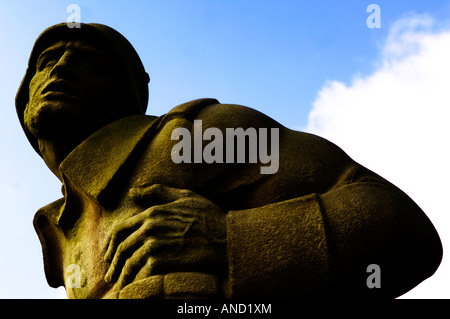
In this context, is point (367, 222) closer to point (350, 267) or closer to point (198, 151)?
point (350, 267)

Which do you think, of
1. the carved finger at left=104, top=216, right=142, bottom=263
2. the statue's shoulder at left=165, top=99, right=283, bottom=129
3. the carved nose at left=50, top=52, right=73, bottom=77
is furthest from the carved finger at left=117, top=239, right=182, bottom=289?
the carved nose at left=50, top=52, right=73, bottom=77

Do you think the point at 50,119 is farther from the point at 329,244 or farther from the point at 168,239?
the point at 329,244

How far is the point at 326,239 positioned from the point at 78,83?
2004 millimetres

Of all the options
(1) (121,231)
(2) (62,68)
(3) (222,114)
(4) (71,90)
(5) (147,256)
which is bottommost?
(5) (147,256)

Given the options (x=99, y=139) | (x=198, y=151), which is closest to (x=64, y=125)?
(x=99, y=139)

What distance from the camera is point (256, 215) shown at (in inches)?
143

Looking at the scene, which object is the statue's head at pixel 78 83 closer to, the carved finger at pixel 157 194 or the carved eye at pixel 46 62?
the carved eye at pixel 46 62

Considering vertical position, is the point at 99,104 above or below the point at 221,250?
above

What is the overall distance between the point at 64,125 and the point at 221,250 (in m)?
1.51

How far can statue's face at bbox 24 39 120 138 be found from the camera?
4.45m

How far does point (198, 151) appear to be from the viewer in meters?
3.97

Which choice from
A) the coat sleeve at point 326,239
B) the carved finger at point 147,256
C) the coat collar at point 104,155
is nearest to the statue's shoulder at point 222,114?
the coat collar at point 104,155

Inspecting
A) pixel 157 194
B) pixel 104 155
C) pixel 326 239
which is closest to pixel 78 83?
pixel 104 155

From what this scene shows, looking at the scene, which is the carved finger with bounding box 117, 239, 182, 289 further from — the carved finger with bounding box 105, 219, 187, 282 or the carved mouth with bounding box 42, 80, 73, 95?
the carved mouth with bounding box 42, 80, 73, 95
